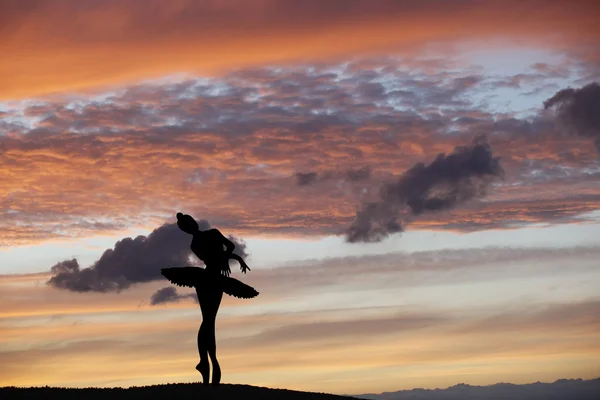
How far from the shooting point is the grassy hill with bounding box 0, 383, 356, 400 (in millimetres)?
30984

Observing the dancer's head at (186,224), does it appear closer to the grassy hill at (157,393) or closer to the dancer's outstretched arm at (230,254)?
the dancer's outstretched arm at (230,254)

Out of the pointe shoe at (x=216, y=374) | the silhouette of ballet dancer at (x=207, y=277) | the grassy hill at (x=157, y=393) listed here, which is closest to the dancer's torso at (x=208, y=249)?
the silhouette of ballet dancer at (x=207, y=277)

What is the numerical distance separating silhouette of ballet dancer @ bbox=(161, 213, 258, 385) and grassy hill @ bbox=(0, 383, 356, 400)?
87 cm

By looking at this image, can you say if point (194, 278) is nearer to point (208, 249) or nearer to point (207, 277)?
point (207, 277)

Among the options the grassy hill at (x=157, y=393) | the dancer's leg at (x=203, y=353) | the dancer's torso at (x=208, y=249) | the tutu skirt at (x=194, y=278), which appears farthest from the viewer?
the dancer's torso at (x=208, y=249)

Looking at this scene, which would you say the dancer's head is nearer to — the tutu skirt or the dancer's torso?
the dancer's torso

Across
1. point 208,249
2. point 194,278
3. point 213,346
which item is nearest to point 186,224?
point 208,249

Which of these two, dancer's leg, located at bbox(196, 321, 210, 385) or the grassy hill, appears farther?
dancer's leg, located at bbox(196, 321, 210, 385)

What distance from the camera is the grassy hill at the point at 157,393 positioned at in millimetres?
30984

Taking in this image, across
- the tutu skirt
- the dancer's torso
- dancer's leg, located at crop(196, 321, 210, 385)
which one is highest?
the dancer's torso

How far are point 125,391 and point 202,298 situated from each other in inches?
179

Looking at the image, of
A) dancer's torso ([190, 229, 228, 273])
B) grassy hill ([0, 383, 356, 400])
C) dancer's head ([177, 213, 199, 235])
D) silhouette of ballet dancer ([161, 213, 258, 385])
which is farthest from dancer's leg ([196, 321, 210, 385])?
dancer's head ([177, 213, 199, 235])

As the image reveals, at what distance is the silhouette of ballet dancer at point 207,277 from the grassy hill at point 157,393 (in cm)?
87

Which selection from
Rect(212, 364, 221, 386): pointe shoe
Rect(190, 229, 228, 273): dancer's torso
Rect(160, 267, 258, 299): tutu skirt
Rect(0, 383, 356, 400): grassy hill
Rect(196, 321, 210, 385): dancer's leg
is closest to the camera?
Rect(0, 383, 356, 400): grassy hill
